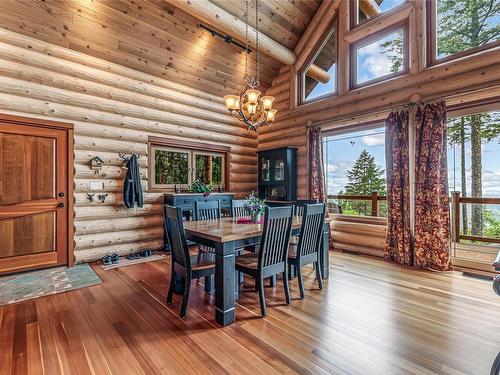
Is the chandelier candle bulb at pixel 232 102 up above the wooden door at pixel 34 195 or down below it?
above

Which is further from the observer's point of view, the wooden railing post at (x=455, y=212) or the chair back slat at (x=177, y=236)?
the wooden railing post at (x=455, y=212)

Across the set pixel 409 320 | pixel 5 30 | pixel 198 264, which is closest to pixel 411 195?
pixel 409 320

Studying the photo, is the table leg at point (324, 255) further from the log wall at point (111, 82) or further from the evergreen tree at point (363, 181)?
the log wall at point (111, 82)

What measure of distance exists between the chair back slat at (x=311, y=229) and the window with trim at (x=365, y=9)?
402 centimetres

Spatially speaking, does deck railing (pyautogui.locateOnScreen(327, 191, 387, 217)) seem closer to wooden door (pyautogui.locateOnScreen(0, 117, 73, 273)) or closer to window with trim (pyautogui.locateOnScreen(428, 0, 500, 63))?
window with trim (pyautogui.locateOnScreen(428, 0, 500, 63))

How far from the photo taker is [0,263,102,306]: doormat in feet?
9.99

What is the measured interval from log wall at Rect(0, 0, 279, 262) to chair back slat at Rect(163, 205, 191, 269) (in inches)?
91.4

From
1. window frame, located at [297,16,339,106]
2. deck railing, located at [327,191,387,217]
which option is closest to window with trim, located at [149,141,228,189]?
window frame, located at [297,16,339,106]

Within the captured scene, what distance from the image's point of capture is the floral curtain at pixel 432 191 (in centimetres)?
382

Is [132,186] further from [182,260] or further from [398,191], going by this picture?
[398,191]

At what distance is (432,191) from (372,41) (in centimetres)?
297

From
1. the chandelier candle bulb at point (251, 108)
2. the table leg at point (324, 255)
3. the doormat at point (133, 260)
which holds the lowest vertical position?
the doormat at point (133, 260)

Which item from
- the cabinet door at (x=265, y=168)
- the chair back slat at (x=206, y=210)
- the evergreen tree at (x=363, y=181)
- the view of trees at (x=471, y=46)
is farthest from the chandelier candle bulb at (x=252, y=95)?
the view of trees at (x=471, y=46)

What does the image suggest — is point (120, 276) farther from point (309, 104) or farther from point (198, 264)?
point (309, 104)
